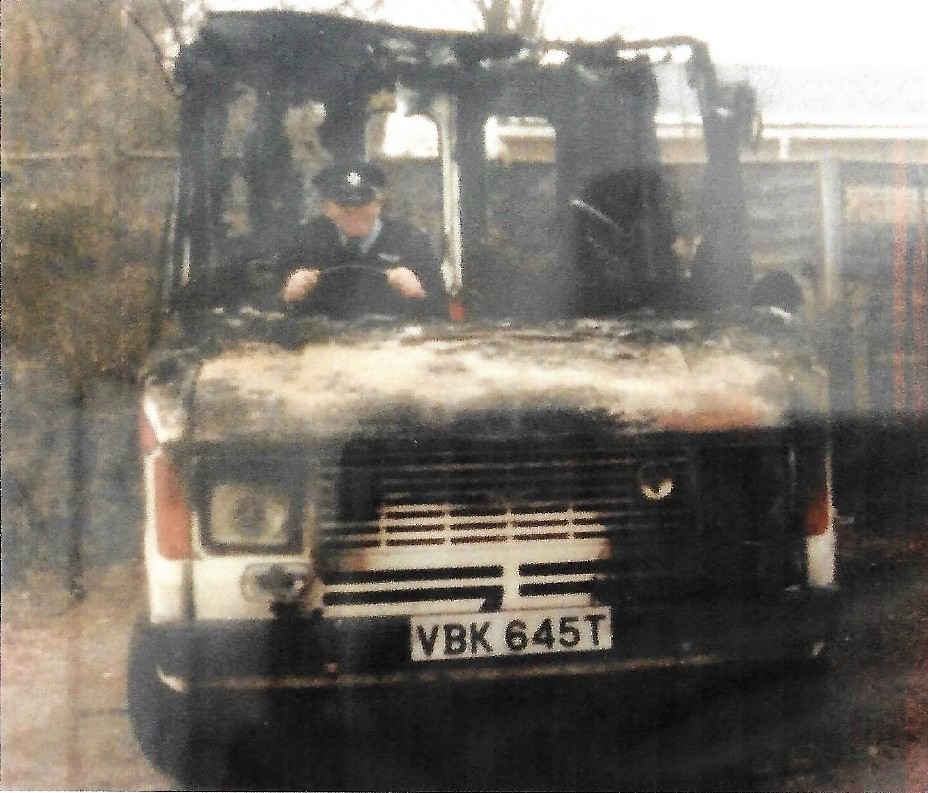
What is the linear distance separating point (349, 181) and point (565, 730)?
1796mm

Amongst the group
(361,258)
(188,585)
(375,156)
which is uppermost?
(375,156)

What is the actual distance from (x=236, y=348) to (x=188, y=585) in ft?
2.16

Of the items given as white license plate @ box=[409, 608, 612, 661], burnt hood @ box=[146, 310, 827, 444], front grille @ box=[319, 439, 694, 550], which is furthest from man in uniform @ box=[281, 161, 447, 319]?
white license plate @ box=[409, 608, 612, 661]

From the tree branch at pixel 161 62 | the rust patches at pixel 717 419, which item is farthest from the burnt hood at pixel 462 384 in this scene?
the tree branch at pixel 161 62

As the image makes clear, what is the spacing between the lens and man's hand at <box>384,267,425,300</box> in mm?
2703

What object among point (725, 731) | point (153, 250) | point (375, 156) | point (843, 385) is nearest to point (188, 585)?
point (153, 250)

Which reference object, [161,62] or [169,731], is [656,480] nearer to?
[169,731]

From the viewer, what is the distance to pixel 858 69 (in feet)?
9.82

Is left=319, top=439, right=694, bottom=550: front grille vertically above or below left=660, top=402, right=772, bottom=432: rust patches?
below

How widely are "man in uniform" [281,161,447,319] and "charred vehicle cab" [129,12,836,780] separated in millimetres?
69

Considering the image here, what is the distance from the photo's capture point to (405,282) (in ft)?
8.92

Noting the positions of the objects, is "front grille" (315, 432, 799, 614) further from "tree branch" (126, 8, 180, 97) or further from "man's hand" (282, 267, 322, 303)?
"tree branch" (126, 8, 180, 97)

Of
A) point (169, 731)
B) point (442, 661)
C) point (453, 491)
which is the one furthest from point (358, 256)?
point (169, 731)

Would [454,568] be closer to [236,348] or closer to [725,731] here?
[236,348]
